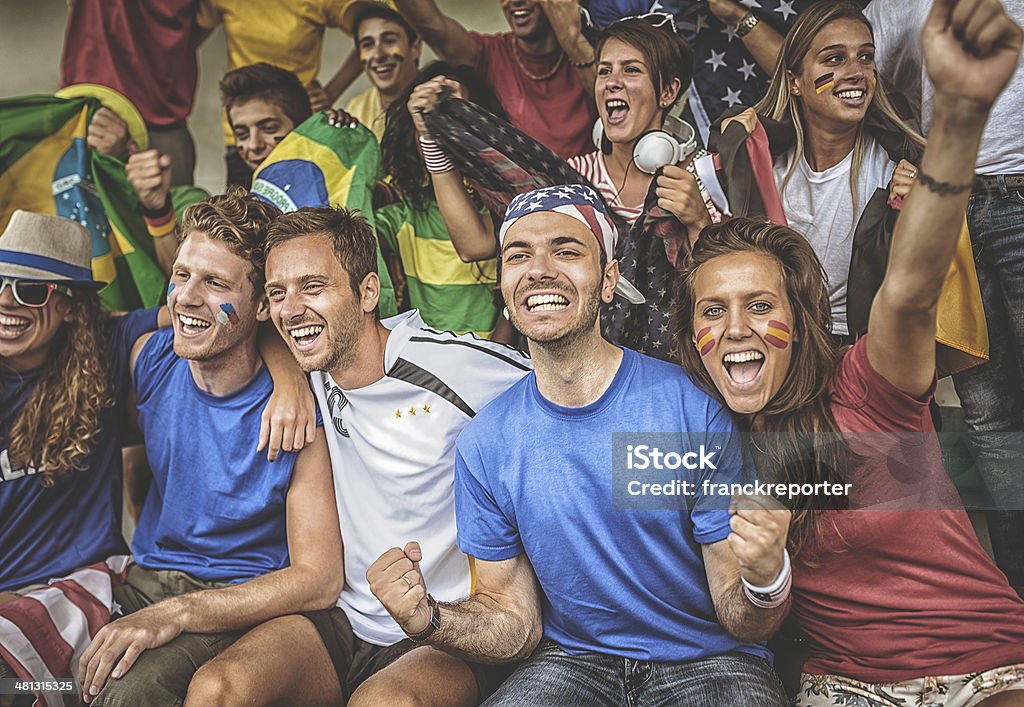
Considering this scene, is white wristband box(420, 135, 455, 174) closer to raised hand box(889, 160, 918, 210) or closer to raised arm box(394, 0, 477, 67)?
raised arm box(394, 0, 477, 67)

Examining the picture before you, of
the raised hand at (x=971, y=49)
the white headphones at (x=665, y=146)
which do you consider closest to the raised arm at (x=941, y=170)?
the raised hand at (x=971, y=49)

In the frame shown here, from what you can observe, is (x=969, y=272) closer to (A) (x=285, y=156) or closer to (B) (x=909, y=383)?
(B) (x=909, y=383)

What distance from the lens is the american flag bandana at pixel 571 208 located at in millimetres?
2586

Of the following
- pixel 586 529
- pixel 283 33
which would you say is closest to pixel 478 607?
pixel 586 529

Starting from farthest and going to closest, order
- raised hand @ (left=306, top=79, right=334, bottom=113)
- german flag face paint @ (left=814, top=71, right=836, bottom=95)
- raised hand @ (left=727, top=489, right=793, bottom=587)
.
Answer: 1. raised hand @ (left=306, top=79, right=334, bottom=113)
2. german flag face paint @ (left=814, top=71, right=836, bottom=95)
3. raised hand @ (left=727, top=489, right=793, bottom=587)

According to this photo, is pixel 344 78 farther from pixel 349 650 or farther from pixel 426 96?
pixel 349 650

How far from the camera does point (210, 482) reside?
289 cm

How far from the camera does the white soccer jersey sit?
274 cm

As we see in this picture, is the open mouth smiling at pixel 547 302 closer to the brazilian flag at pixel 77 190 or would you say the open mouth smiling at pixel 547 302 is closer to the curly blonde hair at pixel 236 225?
the curly blonde hair at pixel 236 225

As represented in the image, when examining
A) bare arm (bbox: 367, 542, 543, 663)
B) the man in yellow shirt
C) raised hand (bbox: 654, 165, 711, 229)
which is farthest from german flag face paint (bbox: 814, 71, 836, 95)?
the man in yellow shirt

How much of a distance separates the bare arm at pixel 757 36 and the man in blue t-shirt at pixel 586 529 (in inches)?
31.3

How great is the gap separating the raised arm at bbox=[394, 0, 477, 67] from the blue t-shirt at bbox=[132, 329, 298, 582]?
1311 mm

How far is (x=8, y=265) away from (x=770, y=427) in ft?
7.82

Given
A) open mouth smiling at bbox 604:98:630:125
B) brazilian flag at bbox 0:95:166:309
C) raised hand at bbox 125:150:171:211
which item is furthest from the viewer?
brazilian flag at bbox 0:95:166:309
